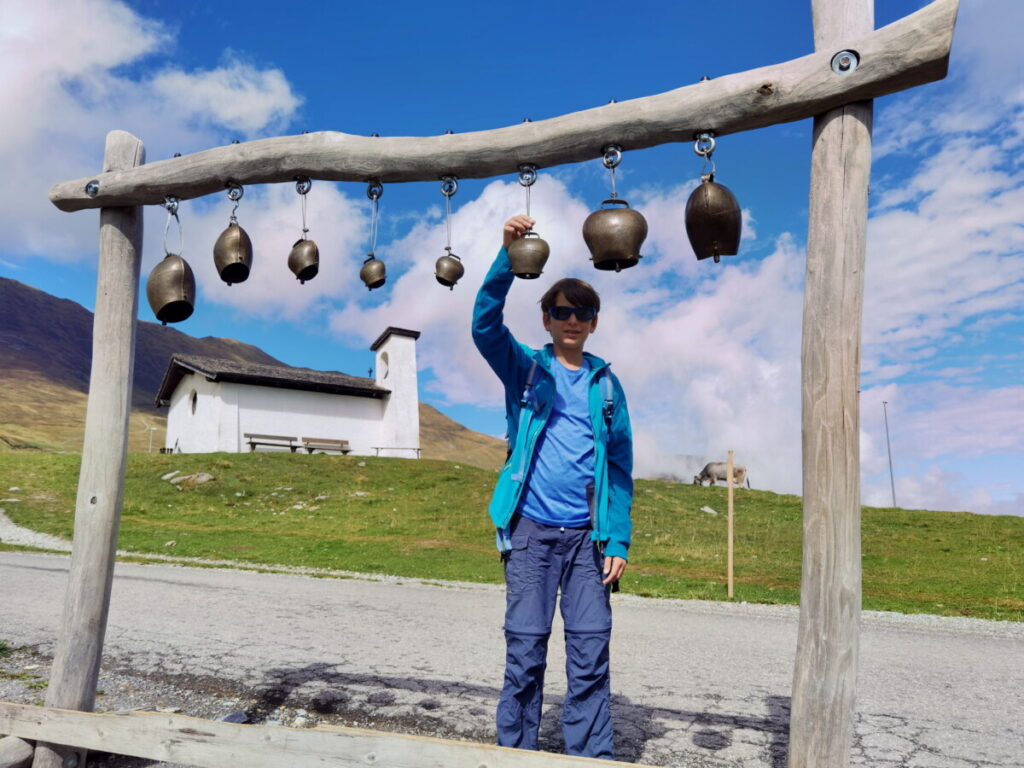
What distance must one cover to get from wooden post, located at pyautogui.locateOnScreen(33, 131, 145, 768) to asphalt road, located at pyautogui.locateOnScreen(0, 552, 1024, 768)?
1157 mm

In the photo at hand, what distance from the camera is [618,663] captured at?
6.23 metres

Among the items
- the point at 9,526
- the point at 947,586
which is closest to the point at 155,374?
the point at 9,526

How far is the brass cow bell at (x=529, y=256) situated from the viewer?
11.1 ft

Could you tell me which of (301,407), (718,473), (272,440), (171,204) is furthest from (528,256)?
(718,473)

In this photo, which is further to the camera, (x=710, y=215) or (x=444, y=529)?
(x=444, y=529)

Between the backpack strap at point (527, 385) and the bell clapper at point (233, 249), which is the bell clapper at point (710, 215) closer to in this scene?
the backpack strap at point (527, 385)

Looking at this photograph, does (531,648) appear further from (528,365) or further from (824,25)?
(824,25)

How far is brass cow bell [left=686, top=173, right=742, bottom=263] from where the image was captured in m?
3.33

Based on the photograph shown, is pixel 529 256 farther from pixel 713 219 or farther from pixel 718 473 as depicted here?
pixel 718 473

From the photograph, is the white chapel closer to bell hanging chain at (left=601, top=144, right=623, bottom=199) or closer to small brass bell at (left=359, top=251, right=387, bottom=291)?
small brass bell at (left=359, top=251, right=387, bottom=291)

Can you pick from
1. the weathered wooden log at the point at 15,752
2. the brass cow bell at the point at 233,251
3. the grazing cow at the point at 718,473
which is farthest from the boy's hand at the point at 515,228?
the grazing cow at the point at 718,473

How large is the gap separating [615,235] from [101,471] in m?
3.11

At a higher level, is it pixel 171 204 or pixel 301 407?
pixel 301 407

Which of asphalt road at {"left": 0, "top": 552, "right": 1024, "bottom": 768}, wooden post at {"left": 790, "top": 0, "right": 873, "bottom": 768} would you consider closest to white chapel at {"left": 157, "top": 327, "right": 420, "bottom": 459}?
asphalt road at {"left": 0, "top": 552, "right": 1024, "bottom": 768}
